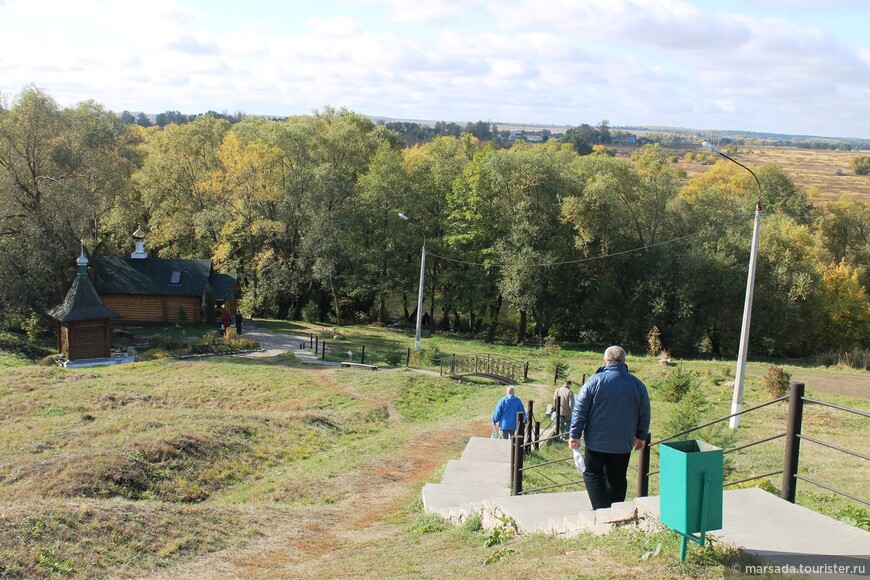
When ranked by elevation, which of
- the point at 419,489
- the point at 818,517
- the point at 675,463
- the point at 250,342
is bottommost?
the point at 250,342

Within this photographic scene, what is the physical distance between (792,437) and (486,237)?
35932mm

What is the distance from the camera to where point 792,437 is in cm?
654

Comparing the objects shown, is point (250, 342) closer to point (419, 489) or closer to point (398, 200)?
point (398, 200)

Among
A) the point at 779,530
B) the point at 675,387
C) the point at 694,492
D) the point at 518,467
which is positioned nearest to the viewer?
the point at 694,492

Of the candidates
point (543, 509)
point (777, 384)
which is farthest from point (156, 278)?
point (543, 509)

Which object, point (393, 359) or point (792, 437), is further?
point (393, 359)

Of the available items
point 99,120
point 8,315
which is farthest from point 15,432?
point 99,120

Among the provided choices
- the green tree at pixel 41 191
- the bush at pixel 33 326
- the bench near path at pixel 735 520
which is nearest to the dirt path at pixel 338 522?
the bench near path at pixel 735 520

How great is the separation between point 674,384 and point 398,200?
85.4 feet

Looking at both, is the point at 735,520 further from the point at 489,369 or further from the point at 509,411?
the point at 489,369

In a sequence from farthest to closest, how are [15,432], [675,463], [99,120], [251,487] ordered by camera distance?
[99,120], [15,432], [251,487], [675,463]

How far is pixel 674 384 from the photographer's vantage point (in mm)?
19719

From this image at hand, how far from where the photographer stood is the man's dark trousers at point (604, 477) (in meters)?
6.96

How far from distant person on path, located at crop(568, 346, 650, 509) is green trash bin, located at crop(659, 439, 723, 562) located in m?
1.55
